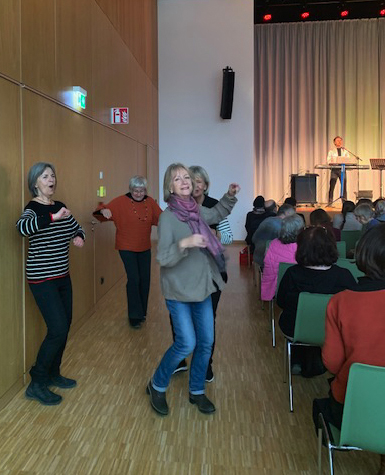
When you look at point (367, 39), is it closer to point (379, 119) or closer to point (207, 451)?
point (379, 119)

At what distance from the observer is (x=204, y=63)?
10.7 m

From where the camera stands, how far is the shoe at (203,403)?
2.89m

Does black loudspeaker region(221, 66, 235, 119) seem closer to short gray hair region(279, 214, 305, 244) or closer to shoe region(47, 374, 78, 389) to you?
short gray hair region(279, 214, 305, 244)

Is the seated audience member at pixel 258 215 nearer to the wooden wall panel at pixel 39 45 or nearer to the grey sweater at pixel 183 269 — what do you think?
the wooden wall panel at pixel 39 45

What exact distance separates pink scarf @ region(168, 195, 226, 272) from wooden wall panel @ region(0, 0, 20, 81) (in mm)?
1460

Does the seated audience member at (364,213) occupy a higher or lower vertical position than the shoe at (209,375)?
higher

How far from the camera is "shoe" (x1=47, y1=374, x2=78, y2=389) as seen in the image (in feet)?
10.7

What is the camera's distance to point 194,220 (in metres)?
2.62

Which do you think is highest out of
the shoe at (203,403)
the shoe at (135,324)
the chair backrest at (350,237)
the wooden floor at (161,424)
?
the chair backrest at (350,237)

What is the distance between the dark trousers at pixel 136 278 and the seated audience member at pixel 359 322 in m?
2.88

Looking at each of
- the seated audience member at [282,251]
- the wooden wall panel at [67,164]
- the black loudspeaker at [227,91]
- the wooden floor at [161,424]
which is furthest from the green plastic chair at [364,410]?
the black loudspeaker at [227,91]

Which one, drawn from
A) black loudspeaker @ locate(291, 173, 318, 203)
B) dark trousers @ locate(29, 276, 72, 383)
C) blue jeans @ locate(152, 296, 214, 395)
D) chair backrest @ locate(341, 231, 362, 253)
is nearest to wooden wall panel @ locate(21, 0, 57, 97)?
dark trousers @ locate(29, 276, 72, 383)

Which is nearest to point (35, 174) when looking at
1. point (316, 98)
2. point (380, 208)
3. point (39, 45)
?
point (39, 45)

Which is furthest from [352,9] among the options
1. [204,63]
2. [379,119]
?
[204,63]
